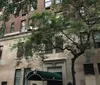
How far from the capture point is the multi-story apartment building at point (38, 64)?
1628cm

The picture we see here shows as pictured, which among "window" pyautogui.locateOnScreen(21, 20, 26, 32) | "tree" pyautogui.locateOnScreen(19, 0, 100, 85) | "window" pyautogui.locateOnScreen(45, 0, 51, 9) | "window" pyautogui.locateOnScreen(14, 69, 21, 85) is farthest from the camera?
"window" pyautogui.locateOnScreen(21, 20, 26, 32)

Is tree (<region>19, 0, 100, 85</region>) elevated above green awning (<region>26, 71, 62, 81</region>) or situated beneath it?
elevated above

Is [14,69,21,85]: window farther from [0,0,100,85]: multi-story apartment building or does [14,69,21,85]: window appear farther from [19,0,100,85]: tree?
[19,0,100,85]: tree

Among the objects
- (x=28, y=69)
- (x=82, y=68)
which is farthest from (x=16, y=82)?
(x=82, y=68)

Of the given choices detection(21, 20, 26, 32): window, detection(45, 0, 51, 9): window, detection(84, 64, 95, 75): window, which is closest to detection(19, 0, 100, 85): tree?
detection(84, 64, 95, 75): window

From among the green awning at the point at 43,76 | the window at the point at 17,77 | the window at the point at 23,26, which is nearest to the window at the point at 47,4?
the window at the point at 23,26

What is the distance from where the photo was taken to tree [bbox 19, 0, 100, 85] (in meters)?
12.8

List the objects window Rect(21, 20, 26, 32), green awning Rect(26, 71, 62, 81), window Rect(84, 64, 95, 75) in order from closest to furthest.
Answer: green awning Rect(26, 71, 62, 81) → window Rect(84, 64, 95, 75) → window Rect(21, 20, 26, 32)

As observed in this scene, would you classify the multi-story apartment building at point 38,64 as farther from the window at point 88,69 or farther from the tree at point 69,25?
the tree at point 69,25

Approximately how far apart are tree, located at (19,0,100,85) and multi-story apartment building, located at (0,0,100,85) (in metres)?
2.16

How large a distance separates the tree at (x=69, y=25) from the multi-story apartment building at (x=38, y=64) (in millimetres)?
2161

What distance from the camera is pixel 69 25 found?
514 inches

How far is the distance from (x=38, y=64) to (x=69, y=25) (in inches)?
312

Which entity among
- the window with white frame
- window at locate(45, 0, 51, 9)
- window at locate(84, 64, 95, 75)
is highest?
window at locate(45, 0, 51, 9)
